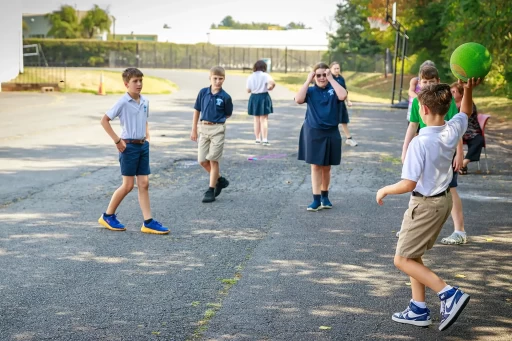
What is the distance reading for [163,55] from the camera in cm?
8406

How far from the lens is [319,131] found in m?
9.66

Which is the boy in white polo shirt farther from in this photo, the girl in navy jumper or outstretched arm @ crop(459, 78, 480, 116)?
outstretched arm @ crop(459, 78, 480, 116)

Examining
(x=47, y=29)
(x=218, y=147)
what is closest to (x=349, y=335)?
(x=218, y=147)

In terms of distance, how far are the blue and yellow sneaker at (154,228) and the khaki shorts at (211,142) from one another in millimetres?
2222

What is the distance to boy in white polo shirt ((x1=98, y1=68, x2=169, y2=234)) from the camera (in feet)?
26.8

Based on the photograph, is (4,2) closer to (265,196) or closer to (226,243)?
(265,196)

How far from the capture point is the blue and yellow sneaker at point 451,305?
17.0ft

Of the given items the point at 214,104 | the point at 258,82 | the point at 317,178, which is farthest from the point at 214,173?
the point at 258,82

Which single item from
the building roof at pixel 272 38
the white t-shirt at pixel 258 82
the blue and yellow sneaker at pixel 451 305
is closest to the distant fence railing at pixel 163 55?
the building roof at pixel 272 38

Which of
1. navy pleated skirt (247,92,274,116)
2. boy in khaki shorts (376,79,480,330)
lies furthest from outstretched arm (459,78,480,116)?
navy pleated skirt (247,92,274,116)

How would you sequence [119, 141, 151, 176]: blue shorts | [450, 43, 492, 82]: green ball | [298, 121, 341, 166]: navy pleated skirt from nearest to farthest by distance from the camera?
1. [450, 43, 492, 82]: green ball
2. [119, 141, 151, 176]: blue shorts
3. [298, 121, 341, 166]: navy pleated skirt

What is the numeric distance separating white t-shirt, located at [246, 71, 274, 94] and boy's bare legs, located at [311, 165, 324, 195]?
715 cm

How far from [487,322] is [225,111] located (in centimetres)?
569

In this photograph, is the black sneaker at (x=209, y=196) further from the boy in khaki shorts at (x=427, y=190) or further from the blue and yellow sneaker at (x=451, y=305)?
the blue and yellow sneaker at (x=451, y=305)
